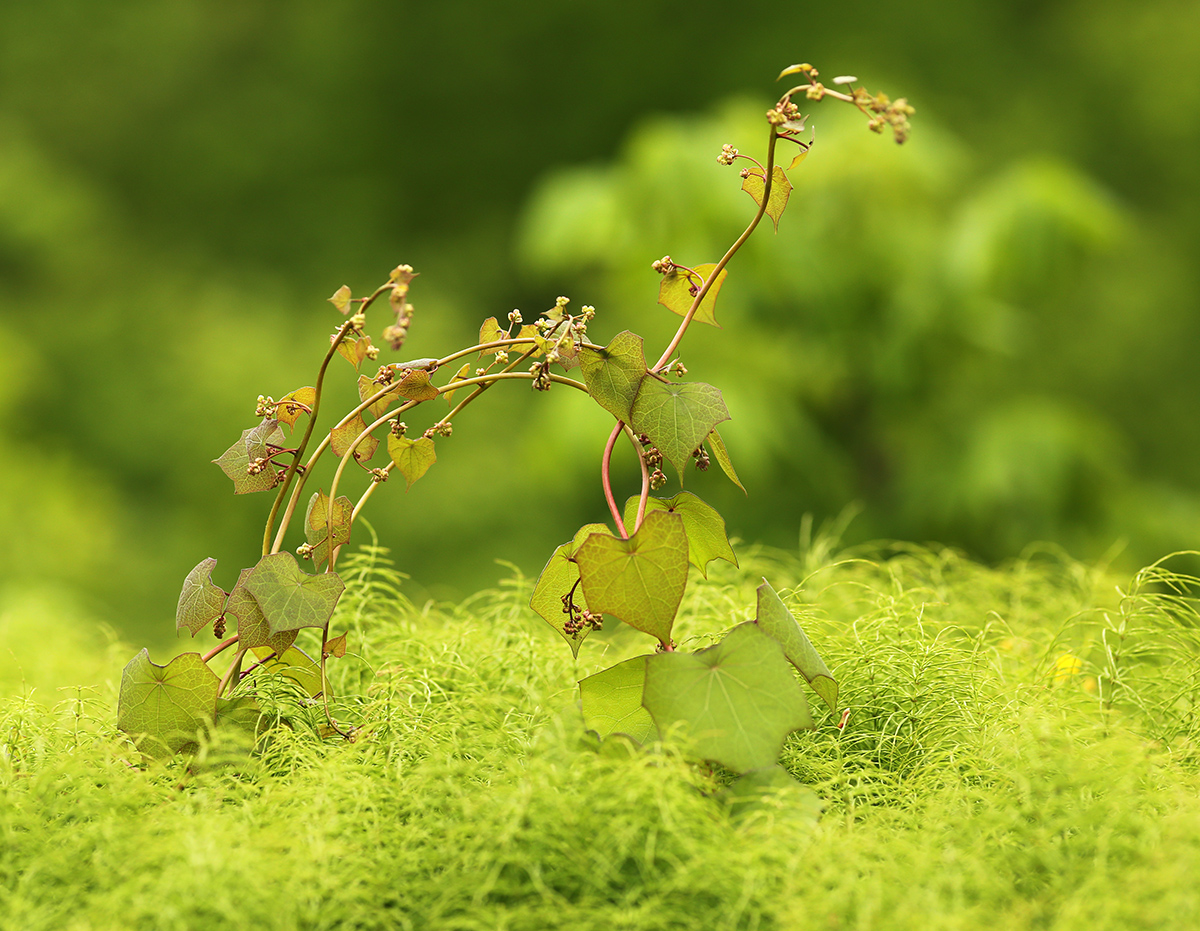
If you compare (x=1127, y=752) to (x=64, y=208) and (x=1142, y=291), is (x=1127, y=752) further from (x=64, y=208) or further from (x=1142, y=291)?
(x=64, y=208)

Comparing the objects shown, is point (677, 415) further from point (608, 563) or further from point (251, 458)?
point (251, 458)

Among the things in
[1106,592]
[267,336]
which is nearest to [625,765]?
[1106,592]

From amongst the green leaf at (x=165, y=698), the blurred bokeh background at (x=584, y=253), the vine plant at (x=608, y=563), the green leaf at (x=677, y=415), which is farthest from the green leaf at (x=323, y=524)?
the blurred bokeh background at (x=584, y=253)

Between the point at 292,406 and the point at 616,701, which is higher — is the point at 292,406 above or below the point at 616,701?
above

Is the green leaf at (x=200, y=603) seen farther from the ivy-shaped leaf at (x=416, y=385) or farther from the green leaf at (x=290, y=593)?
the ivy-shaped leaf at (x=416, y=385)

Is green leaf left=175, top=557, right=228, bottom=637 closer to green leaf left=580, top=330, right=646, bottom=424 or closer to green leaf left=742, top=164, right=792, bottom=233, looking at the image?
green leaf left=580, top=330, right=646, bottom=424

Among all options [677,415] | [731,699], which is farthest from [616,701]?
[677,415]

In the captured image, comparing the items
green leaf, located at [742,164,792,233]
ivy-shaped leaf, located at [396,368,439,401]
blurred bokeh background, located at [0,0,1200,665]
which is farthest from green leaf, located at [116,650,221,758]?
blurred bokeh background, located at [0,0,1200,665]
